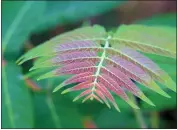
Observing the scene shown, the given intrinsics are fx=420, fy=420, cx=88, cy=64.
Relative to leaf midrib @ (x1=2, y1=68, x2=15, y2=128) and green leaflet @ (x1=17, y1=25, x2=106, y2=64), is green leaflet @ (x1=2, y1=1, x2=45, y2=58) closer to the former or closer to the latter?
leaf midrib @ (x1=2, y1=68, x2=15, y2=128)

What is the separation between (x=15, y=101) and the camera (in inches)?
38.9

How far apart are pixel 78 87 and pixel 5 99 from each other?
0.45m

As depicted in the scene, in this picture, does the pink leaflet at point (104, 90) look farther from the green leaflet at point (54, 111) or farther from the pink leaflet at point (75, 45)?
the green leaflet at point (54, 111)

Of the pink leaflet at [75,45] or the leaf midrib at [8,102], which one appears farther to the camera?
the leaf midrib at [8,102]

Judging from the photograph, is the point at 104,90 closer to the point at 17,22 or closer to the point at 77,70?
the point at 77,70

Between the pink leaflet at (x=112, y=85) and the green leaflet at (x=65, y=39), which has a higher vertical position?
the green leaflet at (x=65, y=39)

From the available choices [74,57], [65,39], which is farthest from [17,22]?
[74,57]

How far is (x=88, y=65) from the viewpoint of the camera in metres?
0.60

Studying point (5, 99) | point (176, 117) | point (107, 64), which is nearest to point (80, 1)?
point (5, 99)

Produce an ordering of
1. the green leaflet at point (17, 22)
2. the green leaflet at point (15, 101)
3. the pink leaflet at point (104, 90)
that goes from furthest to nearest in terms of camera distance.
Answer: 1. the green leaflet at point (17, 22)
2. the green leaflet at point (15, 101)
3. the pink leaflet at point (104, 90)

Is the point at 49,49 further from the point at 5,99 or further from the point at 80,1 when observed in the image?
the point at 80,1

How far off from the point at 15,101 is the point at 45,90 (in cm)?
14

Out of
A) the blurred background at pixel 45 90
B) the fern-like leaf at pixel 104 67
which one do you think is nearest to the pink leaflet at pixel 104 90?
the fern-like leaf at pixel 104 67

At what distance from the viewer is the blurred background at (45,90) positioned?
0.99 meters
